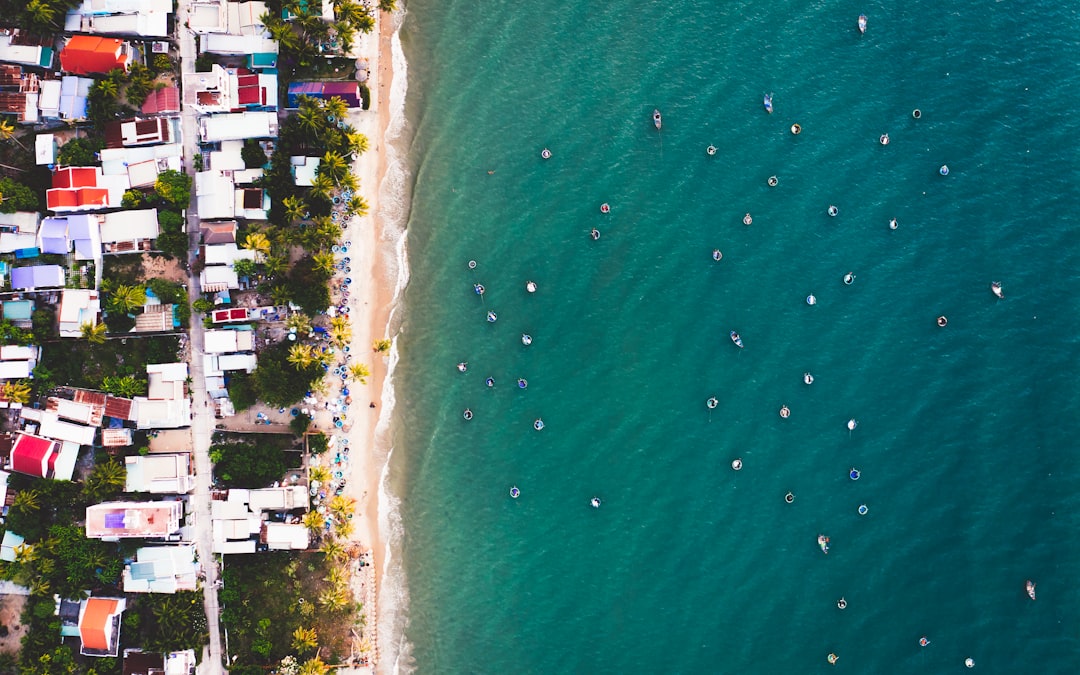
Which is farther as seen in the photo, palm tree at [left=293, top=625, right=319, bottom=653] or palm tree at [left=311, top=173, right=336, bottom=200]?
palm tree at [left=311, top=173, right=336, bottom=200]

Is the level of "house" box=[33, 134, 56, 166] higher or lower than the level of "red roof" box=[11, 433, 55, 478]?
higher

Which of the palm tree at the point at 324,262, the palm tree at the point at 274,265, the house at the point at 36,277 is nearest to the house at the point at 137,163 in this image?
the house at the point at 36,277

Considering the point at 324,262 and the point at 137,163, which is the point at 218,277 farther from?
the point at 137,163

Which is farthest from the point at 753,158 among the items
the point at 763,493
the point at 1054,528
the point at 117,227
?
the point at 117,227

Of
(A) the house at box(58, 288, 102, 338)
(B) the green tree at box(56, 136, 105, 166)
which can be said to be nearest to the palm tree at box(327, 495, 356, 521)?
(A) the house at box(58, 288, 102, 338)

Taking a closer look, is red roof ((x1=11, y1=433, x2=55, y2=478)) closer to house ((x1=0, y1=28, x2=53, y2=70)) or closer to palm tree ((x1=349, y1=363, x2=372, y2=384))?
palm tree ((x1=349, y1=363, x2=372, y2=384))

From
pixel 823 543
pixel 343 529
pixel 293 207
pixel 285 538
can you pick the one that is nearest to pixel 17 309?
pixel 293 207

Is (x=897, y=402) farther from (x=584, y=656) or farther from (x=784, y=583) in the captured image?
(x=584, y=656)

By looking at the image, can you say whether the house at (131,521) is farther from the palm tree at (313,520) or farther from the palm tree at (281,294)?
the palm tree at (281,294)
